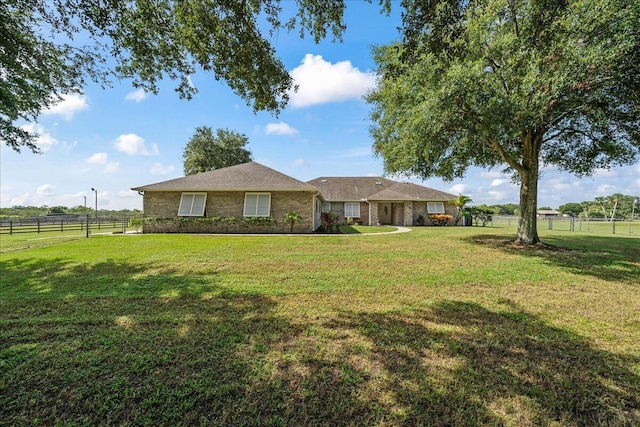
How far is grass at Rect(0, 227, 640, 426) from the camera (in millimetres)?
2248

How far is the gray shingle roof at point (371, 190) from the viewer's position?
24.7 m

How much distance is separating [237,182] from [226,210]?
1.76m

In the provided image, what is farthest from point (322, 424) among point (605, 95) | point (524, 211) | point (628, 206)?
point (628, 206)

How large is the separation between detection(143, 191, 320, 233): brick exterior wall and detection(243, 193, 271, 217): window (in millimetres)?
235

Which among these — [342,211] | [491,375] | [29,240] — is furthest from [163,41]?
[342,211]

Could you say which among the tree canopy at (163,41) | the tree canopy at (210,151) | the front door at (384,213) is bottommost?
the front door at (384,213)

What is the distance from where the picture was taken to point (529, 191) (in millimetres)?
11164

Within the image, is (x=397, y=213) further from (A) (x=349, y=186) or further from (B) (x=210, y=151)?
(B) (x=210, y=151)

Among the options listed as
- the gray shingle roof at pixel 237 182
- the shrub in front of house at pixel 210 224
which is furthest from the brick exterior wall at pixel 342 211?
the shrub in front of house at pixel 210 224

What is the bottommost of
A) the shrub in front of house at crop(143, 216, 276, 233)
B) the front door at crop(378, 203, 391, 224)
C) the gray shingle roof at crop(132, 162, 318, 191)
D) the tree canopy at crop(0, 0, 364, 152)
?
the shrub in front of house at crop(143, 216, 276, 233)

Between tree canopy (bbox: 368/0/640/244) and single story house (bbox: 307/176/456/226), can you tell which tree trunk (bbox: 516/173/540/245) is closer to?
tree canopy (bbox: 368/0/640/244)

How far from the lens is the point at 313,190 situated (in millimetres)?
15477

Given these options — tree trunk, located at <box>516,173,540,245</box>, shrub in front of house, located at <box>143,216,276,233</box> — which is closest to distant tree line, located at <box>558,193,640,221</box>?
tree trunk, located at <box>516,173,540,245</box>

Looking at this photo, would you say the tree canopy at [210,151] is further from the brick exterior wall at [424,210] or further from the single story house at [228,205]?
the brick exterior wall at [424,210]
